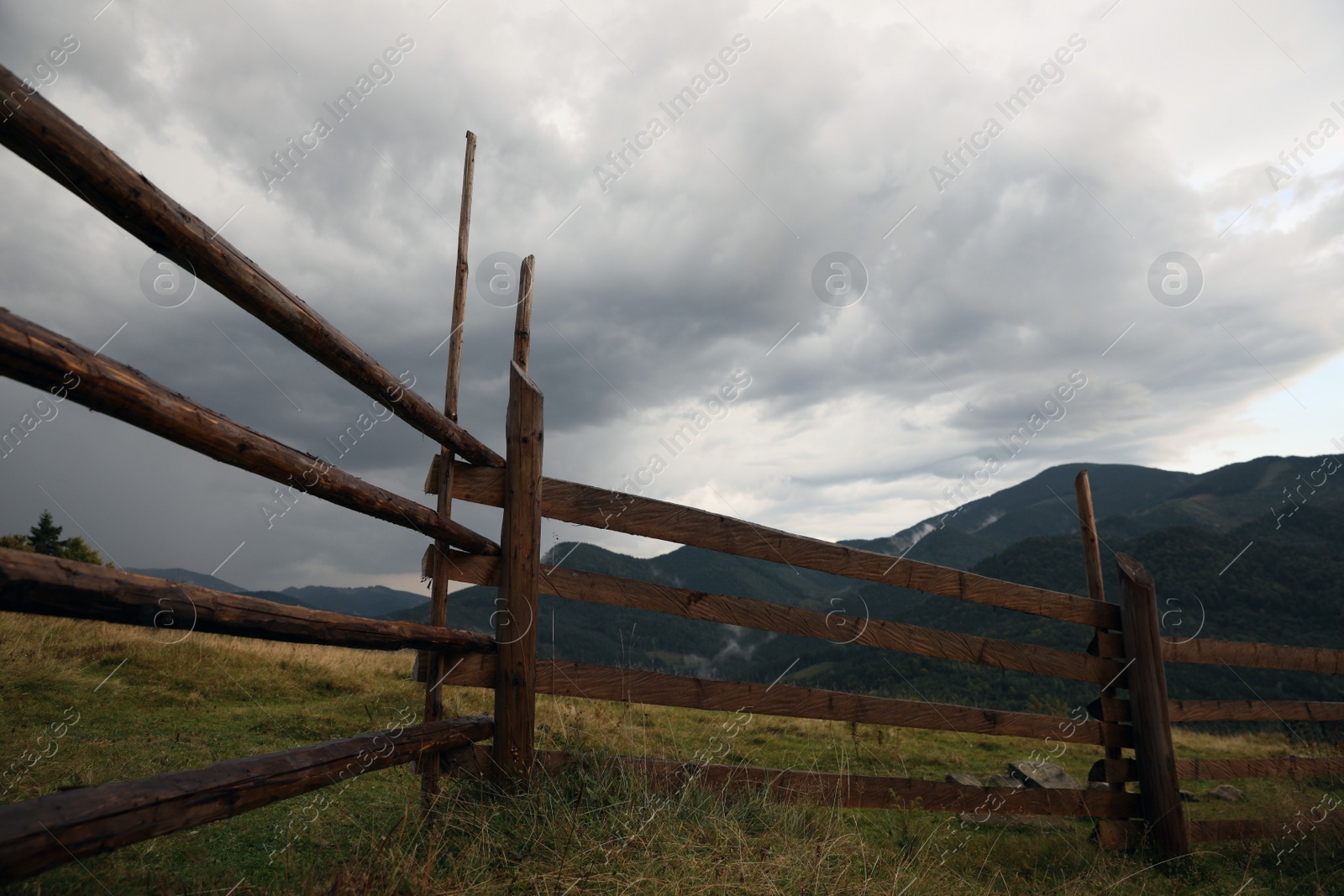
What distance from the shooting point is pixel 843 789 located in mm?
3545

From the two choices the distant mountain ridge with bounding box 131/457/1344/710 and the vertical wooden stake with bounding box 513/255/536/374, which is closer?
the vertical wooden stake with bounding box 513/255/536/374

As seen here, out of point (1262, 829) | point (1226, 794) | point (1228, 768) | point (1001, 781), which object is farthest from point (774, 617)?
point (1226, 794)

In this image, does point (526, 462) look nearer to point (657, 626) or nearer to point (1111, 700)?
point (1111, 700)

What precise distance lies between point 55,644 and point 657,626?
85444 millimetres

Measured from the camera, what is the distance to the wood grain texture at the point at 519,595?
2.97 metres

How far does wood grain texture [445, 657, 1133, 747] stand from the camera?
10.1ft

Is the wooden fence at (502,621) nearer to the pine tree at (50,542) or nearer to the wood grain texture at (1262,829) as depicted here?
the wood grain texture at (1262,829)

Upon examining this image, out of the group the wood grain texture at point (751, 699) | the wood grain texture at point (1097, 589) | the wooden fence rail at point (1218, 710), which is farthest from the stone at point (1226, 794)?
the wood grain texture at point (751, 699)

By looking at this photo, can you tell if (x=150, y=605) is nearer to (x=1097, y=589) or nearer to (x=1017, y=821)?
(x=1097, y=589)

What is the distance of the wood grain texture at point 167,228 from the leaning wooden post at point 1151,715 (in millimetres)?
4736

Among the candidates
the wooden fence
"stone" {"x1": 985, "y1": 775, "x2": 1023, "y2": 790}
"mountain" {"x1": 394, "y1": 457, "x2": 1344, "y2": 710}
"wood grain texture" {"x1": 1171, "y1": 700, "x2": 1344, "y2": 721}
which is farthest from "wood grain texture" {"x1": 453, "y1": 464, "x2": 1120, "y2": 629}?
"stone" {"x1": 985, "y1": 775, "x2": 1023, "y2": 790}

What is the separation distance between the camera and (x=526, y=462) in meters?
3.10

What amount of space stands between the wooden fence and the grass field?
249 millimetres

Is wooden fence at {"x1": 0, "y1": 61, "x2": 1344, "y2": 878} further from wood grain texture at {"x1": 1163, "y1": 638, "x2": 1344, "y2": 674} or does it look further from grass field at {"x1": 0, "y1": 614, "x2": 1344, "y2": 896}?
grass field at {"x1": 0, "y1": 614, "x2": 1344, "y2": 896}
